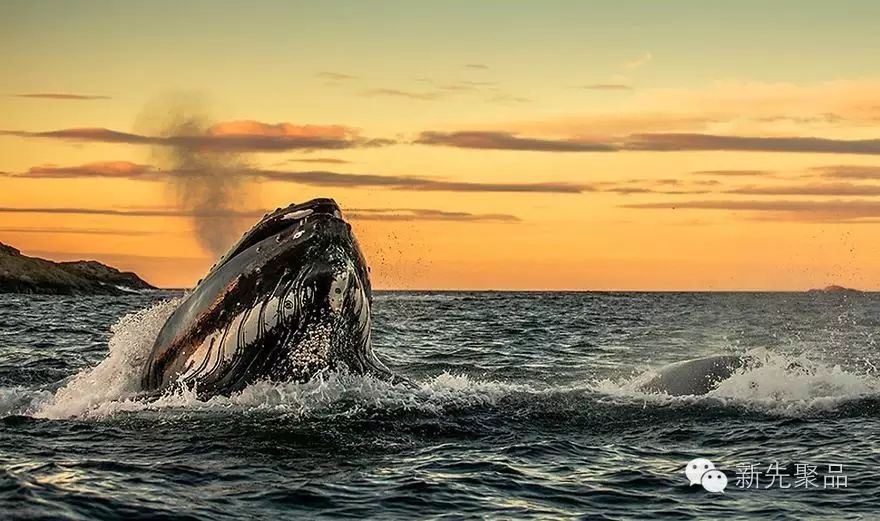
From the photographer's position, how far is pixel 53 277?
409 ft

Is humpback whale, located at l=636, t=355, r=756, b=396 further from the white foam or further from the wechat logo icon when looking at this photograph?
the white foam

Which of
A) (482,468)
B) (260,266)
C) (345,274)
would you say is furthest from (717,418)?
(260,266)

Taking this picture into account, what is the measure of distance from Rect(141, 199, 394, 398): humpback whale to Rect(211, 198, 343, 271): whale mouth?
0.01 meters

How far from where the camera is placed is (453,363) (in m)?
23.4

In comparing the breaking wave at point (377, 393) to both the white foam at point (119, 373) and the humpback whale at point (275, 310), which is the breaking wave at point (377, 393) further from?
the humpback whale at point (275, 310)

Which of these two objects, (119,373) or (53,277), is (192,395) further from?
(53,277)

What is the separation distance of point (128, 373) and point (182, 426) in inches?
77.8

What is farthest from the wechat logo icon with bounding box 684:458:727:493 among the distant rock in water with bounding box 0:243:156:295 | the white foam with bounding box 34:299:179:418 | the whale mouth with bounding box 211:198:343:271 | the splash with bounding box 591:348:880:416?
the distant rock in water with bounding box 0:243:156:295

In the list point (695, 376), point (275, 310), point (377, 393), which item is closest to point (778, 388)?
point (695, 376)

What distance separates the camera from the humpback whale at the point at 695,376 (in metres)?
15.1

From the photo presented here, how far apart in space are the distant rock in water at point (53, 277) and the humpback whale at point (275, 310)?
116 metres

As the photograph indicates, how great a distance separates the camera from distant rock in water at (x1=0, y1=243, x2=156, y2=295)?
119 metres

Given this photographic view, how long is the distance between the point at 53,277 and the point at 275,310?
400 ft

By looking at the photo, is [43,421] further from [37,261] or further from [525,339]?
[37,261]
